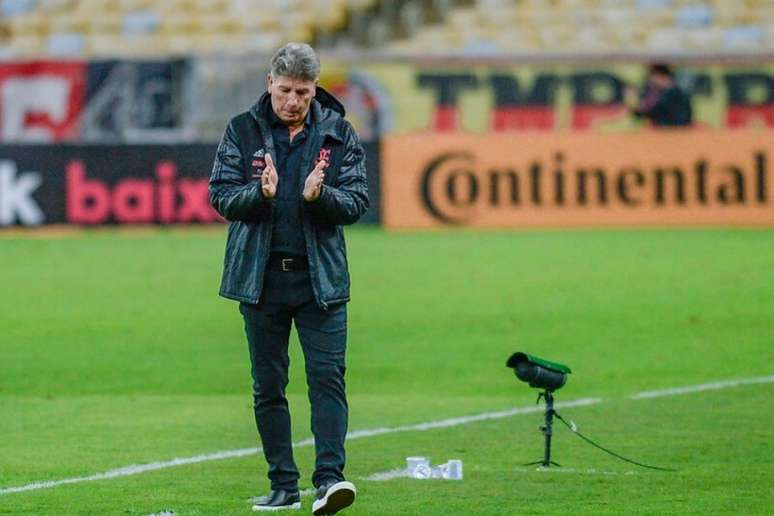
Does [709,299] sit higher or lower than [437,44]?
lower

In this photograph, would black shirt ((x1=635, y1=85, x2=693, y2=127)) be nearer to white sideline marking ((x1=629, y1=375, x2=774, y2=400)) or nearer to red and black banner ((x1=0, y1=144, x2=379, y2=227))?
red and black banner ((x1=0, y1=144, x2=379, y2=227))

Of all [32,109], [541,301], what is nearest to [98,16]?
[32,109]

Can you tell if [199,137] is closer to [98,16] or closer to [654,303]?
[98,16]

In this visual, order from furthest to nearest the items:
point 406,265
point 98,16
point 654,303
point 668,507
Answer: point 98,16
point 406,265
point 654,303
point 668,507

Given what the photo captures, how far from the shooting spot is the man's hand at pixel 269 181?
7.84 m

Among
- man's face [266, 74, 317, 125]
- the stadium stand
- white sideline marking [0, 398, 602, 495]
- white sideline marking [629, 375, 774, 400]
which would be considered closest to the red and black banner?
the stadium stand

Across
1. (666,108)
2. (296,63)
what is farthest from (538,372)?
(666,108)

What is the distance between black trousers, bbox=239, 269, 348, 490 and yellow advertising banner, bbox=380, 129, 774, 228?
1794cm

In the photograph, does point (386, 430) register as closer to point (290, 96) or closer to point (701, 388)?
point (701, 388)

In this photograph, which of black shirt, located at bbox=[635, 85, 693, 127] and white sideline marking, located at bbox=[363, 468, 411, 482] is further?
black shirt, located at bbox=[635, 85, 693, 127]

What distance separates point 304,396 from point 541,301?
5.87m

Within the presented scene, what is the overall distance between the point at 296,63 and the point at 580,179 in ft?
60.8

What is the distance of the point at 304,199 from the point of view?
7.96m

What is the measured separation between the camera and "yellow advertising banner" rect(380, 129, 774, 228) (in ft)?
85.1
